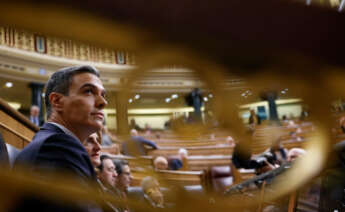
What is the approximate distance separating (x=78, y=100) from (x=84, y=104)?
0.01 metres

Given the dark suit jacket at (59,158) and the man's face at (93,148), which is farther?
the man's face at (93,148)

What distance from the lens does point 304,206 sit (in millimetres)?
634

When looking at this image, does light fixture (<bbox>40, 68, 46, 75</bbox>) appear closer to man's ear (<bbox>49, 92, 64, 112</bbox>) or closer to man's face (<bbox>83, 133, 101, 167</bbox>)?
man's face (<bbox>83, 133, 101, 167</bbox>)

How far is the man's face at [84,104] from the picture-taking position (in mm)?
453

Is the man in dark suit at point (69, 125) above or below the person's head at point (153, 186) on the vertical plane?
above

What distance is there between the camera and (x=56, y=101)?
1.72 feet

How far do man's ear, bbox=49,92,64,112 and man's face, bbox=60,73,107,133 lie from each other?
13 mm

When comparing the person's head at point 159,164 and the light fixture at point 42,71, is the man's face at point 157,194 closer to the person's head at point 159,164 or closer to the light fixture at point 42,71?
the person's head at point 159,164

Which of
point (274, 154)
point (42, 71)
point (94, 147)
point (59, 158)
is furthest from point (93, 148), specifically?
point (42, 71)

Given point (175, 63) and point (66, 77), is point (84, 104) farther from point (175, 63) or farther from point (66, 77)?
point (175, 63)

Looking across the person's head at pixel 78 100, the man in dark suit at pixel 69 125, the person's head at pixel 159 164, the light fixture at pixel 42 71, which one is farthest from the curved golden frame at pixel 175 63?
the light fixture at pixel 42 71

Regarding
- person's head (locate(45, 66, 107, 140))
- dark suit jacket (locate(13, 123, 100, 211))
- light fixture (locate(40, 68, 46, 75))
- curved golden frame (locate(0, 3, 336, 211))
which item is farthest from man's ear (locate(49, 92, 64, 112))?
light fixture (locate(40, 68, 46, 75))

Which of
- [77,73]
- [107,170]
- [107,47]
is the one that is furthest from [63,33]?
[107,170]

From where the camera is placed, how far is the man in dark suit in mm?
340
